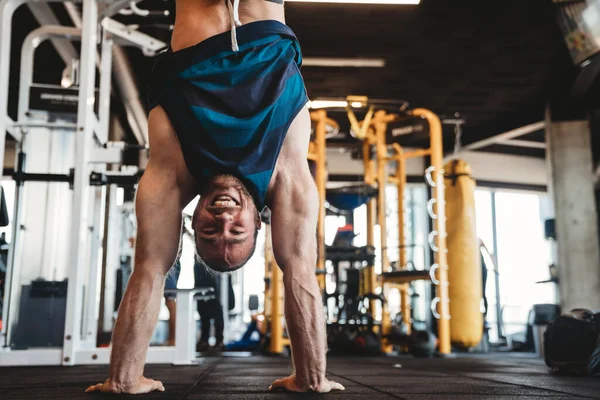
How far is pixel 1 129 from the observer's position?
11.4ft

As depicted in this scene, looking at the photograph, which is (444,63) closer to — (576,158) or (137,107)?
(576,158)

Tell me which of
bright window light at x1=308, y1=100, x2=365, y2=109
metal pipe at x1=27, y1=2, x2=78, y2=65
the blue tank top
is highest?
metal pipe at x1=27, y1=2, x2=78, y2=65

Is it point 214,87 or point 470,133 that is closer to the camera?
point 214,87

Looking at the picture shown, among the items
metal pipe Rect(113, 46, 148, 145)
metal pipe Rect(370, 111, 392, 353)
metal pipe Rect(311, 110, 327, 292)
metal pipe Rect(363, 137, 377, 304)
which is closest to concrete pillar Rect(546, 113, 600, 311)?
metal pipe Rect(370, 111, 392, 353)

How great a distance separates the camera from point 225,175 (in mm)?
1549

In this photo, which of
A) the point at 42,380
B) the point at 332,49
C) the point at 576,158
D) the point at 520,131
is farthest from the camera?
the point at 520,131

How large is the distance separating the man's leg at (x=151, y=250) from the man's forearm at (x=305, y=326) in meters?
0.32

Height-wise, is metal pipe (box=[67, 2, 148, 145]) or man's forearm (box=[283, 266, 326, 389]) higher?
metal pipe (box=[67, 2, 148, 145])

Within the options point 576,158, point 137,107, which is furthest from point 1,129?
point 576,158

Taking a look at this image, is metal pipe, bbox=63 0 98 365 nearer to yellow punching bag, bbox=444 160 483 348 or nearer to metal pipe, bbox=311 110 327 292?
metal pipe, bbox=311 110 327 292

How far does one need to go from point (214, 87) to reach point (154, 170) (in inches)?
10.2

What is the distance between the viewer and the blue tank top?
1548mm

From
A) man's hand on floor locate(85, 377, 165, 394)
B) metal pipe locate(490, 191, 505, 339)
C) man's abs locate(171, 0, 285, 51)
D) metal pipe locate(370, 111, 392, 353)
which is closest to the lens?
man's hand on floor locate(85, 377, 165, 394)

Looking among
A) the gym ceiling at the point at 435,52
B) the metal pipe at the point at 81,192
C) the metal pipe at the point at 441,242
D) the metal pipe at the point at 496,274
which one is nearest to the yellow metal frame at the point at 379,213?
the metal pipe at the point at 441,242
